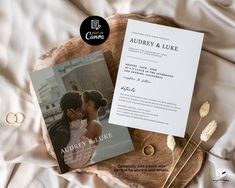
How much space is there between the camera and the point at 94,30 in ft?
2.90

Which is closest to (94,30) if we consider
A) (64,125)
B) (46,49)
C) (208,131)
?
(46,49)

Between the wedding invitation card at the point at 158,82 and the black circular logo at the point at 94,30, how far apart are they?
0.20 feet

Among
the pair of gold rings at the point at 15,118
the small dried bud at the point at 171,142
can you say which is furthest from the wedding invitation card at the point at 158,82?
the pair of gold rings at the point at 15,118

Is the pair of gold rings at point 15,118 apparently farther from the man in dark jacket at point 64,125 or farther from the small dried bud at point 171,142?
the small dried bud at point 171,142

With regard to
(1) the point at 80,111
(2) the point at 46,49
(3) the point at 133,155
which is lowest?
(3) the point at 133,155

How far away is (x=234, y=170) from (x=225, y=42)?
291 millimetres

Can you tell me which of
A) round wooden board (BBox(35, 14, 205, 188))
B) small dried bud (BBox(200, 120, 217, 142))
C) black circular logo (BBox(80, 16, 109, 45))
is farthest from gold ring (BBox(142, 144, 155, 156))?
black circular logo (BBox(80, 16, 109, 45))

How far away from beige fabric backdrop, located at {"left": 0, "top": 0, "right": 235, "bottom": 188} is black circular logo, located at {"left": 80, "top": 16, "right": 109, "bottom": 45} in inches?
0.7

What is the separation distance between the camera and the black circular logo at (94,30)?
884mm

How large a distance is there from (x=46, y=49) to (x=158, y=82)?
0.89 ft

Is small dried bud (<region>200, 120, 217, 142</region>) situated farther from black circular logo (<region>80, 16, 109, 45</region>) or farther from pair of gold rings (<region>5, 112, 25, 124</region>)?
pair of gold rings (<region>5, 112, 25, 124</region>)

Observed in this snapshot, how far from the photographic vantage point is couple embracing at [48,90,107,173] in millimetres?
867

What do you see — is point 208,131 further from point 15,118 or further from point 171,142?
point 15,118

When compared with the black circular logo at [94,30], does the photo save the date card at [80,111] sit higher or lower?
lower
